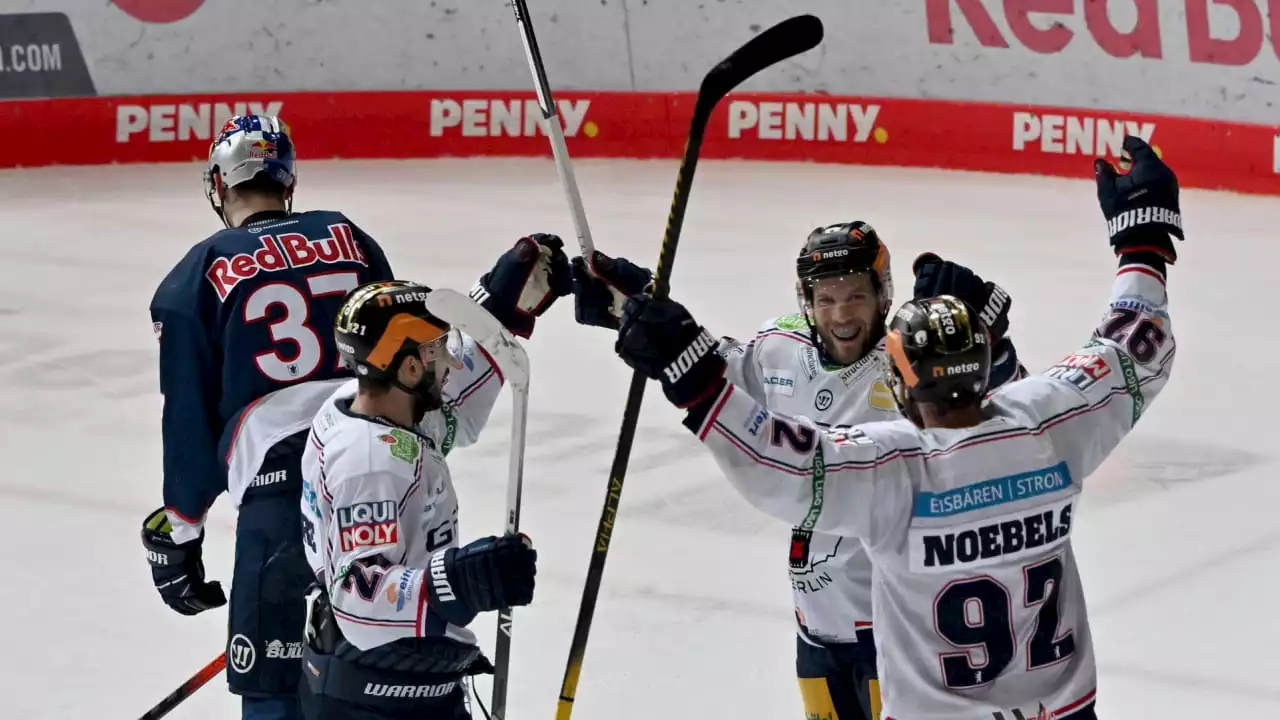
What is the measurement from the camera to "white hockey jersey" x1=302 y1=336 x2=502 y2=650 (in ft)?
9.55

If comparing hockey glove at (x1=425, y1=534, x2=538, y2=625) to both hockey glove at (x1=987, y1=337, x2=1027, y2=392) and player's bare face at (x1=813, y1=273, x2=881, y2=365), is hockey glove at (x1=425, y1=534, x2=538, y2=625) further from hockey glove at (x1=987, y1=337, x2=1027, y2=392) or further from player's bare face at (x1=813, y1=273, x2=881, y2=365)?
hockey glove at (x1=987, y1=337, x2=1027, y2=392)

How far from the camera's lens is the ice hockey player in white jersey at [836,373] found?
137 inches

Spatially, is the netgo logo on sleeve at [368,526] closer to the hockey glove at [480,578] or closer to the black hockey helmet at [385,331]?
the hockey glove at [480,578]

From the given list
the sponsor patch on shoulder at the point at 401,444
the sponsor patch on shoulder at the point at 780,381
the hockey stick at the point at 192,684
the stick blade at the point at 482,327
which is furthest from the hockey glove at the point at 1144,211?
the hockey stick at the point at 192,684

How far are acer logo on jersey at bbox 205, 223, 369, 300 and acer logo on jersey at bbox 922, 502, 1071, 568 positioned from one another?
58.2 inches

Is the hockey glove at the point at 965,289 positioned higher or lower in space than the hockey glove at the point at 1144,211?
lower

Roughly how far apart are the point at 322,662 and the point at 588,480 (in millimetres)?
3225

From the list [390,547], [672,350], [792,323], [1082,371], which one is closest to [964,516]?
[1082,371]

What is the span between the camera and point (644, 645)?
194 inches

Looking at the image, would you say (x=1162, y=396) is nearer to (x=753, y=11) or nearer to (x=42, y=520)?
(x=42, y=520)

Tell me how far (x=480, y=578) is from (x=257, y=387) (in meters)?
0.88

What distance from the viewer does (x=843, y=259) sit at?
11.6 ft

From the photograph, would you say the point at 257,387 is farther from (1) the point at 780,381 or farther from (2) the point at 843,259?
(2) the point at 843,259

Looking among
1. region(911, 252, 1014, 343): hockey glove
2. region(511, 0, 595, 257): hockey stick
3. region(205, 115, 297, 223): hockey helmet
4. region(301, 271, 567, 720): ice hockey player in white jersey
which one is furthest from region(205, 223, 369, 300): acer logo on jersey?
region(911, 252, 1014, 343): hockey glove
